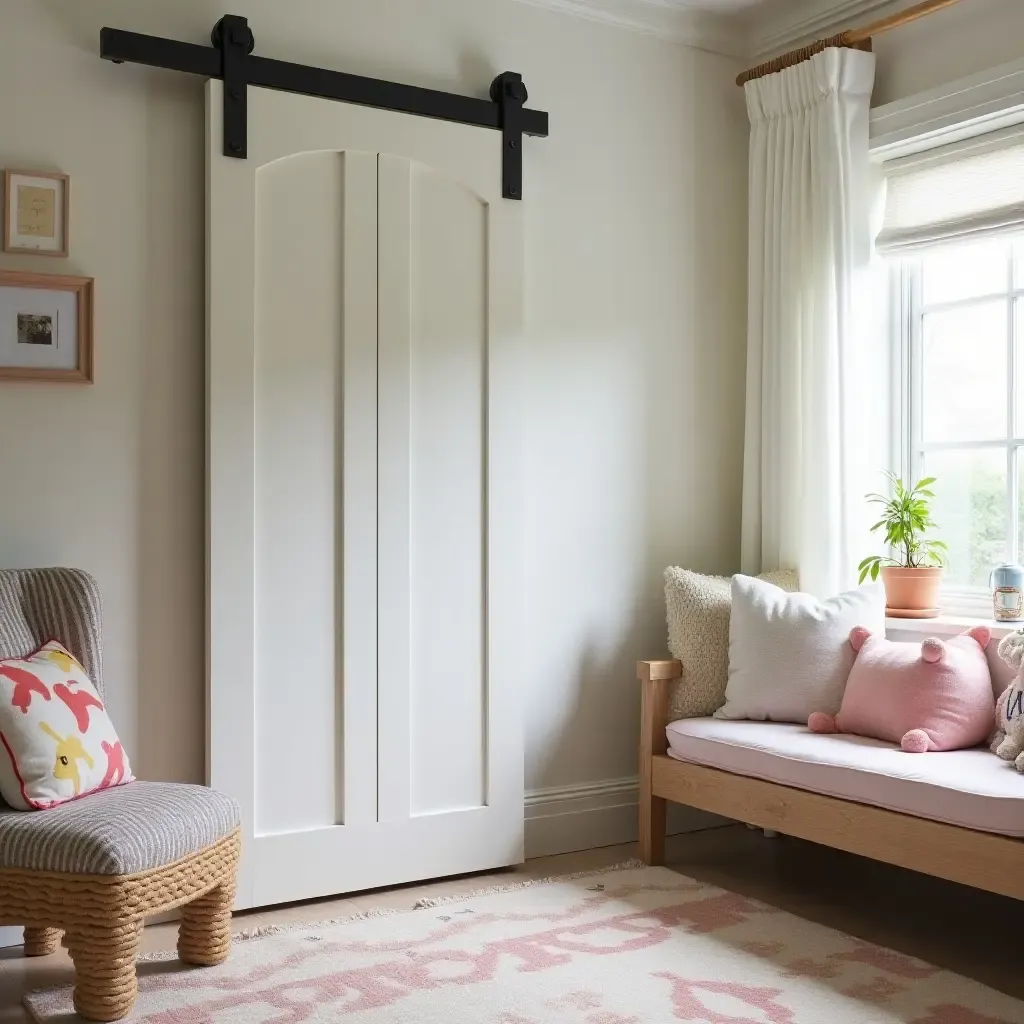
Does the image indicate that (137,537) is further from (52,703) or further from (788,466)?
(788,466)

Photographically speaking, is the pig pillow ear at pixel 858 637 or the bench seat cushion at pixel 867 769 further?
the pig pillow ear at pixel 858 637

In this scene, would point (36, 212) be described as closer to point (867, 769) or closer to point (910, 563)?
point (867, 769)

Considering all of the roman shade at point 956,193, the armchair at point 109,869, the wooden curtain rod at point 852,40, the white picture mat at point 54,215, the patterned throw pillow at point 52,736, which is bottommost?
the armchair at point 109,869

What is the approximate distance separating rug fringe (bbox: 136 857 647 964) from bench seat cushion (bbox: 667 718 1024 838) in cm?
40

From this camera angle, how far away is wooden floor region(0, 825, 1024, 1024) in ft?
8.62

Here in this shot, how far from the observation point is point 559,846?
11.9 feet

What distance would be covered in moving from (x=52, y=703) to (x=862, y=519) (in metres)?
2.40

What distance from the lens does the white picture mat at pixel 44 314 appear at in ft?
9.16

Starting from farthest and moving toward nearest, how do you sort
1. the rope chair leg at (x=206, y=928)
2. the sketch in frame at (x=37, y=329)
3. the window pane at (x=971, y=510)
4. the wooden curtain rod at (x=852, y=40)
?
the window pane at (x=971, y=510)
the wooden curtain rod at (x=852, y=40)
the sketch in frame at (x=37, y=329)
the rope chair leg at (x=206, y=928)

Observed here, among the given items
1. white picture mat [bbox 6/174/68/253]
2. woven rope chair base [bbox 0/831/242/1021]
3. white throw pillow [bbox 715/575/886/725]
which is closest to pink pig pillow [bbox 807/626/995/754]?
white throw pillow [bbox 715/575/886/725]

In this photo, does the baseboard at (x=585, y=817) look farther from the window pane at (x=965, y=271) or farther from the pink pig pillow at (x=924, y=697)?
the window pane at (x=965, y=271)

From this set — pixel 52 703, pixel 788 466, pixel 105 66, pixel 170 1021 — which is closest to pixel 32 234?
pixel 105 66

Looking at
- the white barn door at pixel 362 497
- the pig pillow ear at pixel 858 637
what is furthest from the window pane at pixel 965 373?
the white barn door at pixel 362 497

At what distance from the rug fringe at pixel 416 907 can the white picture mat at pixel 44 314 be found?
1420 mm
